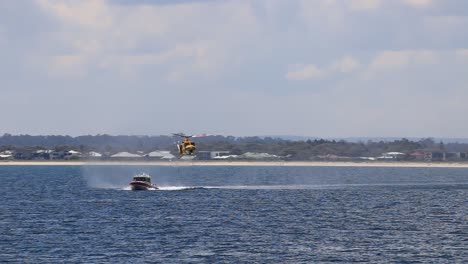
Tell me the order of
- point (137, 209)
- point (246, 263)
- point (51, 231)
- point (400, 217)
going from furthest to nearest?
point (137, 209)
point (400, 217)
point (51, 231)
point (246, 263)

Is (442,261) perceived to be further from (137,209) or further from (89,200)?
(89,200)

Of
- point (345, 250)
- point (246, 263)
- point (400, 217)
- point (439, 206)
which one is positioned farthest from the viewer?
point (439, 206)

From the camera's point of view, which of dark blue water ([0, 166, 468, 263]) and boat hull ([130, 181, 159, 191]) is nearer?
dark blue water ([0, 166, 468, 263])

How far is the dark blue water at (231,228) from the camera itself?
3413 inches

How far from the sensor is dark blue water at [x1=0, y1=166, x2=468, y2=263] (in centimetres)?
8669

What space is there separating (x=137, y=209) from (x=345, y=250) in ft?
157

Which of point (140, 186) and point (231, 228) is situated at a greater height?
point (140, 186)

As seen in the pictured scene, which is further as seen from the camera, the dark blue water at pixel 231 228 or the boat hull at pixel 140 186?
the boat hull at pixel 140 186

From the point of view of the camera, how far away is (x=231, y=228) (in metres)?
108

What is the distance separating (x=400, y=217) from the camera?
12281cm

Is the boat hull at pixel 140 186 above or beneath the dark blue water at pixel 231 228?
above

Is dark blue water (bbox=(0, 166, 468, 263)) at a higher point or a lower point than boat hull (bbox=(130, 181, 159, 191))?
lower

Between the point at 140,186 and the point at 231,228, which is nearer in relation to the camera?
the point at 231,228

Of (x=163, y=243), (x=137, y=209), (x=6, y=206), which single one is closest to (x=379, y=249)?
(x=163, y=243)
